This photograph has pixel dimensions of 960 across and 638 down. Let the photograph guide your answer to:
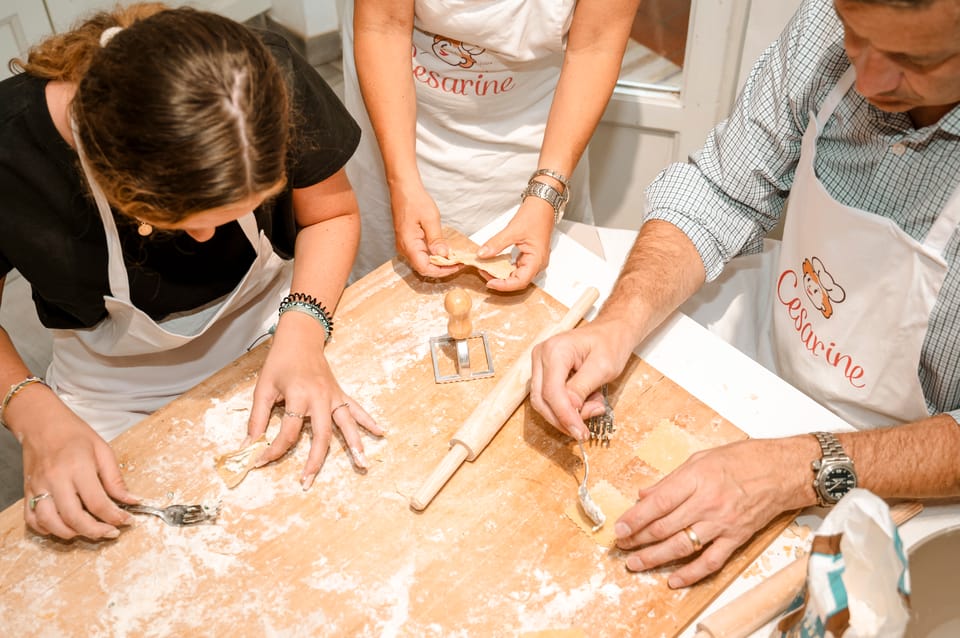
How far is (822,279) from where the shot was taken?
1363 millimetres

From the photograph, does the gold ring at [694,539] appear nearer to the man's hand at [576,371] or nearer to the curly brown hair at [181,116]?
the man's hand at [576,371]

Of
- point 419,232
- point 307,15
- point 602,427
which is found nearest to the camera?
point 602,427

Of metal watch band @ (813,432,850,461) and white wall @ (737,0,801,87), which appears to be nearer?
metal watch band @ (813,432,850,461)

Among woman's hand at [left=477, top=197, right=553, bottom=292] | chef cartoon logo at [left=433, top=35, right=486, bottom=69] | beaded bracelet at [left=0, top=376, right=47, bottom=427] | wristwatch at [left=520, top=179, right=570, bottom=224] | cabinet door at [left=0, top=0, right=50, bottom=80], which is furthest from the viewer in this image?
cabinet door at [left=0, top=0, right=50, bottom=80]

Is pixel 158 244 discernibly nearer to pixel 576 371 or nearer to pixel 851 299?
pixel 576 371

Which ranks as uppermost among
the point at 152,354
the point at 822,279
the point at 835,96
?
the point at 835,96

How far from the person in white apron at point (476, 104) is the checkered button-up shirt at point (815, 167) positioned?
278mm

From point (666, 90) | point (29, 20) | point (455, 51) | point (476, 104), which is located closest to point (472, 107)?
point (476, 104)

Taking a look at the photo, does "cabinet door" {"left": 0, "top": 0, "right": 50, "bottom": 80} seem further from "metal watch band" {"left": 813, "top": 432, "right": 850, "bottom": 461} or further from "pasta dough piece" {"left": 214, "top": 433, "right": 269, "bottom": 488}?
"metal watch band" {"left": 813, "top": 432, "right": 850, "bottom": 461}

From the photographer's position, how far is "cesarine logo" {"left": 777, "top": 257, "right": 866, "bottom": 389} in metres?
1.34

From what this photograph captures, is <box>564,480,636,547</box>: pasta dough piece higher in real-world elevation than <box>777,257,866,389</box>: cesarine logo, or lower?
lower

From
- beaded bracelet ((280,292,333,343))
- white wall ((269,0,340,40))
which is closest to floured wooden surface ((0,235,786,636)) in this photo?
beaded bracelet ((280,292,333,343))

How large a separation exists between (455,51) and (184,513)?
119 centimetres

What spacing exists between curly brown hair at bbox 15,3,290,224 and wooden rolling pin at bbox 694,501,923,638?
33.9 inches
